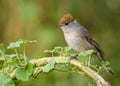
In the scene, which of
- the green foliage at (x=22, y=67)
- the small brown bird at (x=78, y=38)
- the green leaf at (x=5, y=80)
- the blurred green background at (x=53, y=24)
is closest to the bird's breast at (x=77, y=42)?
the small brown bird at (x=78, y=38)

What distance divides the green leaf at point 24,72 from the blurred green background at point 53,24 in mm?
3970

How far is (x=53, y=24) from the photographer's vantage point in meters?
7.08

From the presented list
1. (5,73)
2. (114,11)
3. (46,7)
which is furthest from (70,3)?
(5,73)

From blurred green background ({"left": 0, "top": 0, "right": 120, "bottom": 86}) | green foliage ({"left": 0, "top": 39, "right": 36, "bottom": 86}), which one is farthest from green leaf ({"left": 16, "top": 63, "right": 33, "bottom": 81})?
blurred green background ({"left": 0, "top": 0, "right": 120, "bottom": 86})

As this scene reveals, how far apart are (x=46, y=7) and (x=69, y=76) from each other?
1.03 meters

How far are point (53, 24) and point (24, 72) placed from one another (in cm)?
473

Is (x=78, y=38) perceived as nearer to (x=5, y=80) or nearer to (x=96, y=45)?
(x=96, y=45)

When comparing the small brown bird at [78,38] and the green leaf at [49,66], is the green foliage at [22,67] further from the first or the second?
the small brown bird at [78,38]

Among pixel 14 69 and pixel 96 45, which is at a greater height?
pixel 14 69

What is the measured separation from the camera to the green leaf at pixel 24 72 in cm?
236

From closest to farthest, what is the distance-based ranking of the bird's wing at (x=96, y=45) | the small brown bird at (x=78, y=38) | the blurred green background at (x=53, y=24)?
the bird's wing at (x=96, y=45) < the small brown bird at (x=78, y=38) < the blurred green background at (x=53, y=24)

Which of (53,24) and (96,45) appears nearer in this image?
(96,45)

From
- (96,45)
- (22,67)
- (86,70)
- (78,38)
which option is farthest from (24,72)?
(78,38)

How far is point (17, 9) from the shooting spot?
22.8ft
